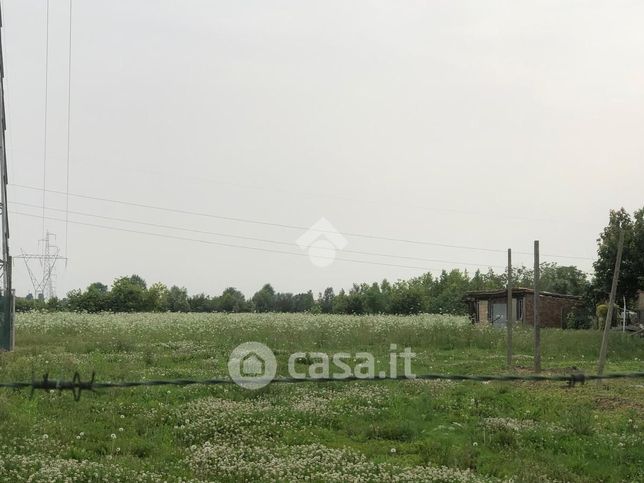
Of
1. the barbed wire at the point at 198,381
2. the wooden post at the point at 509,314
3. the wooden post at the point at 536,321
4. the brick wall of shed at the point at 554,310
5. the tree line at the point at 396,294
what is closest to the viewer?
the barbed wire at the point at 198,381

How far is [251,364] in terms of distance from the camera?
18500 millimetres

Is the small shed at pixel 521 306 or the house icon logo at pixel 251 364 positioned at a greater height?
the small shed at pixel 521 306

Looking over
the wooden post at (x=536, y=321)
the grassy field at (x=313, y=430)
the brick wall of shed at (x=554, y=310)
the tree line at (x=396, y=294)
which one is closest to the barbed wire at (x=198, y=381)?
the grassy field at (x=313, y=430)

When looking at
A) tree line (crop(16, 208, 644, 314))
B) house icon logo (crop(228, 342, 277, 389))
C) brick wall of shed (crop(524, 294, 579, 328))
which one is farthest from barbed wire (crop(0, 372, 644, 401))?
brick wall of shed (crop(524, 294, 579, 328))

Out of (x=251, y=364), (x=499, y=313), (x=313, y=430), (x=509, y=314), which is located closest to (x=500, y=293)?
(x=499, y=313)

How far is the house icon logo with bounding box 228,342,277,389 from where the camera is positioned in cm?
1411

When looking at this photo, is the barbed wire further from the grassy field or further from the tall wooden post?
the tall wooden post

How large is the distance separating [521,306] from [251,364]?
123 feet

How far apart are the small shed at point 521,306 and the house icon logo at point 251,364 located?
30.4m

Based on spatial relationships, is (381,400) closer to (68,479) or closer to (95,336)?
(68,479)

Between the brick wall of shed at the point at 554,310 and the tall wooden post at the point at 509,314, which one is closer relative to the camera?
the tall wooden post at the point at 509,314

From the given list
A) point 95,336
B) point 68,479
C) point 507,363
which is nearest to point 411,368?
point 507,363

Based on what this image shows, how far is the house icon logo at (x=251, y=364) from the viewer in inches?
556

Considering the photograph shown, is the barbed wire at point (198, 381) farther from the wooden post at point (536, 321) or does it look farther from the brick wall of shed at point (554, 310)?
the brick wall of shed at point (554, 310)
